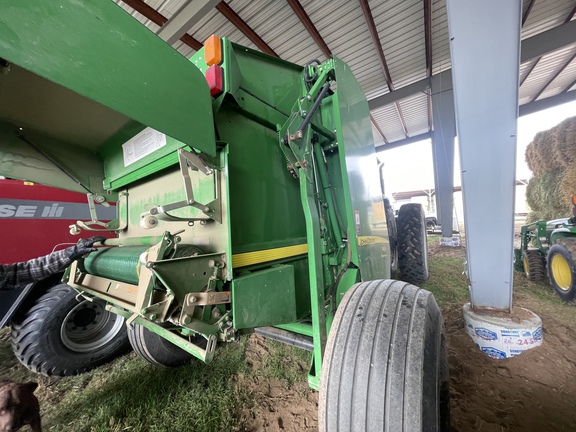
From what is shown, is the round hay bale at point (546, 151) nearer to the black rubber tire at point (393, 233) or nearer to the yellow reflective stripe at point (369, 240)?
the black rubber tire at point (393, 233)

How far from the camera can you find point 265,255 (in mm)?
1465

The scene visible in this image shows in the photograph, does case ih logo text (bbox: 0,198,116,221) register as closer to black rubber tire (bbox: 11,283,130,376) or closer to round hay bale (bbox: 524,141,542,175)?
black rubber tire (bbox: 11,283,130,376)

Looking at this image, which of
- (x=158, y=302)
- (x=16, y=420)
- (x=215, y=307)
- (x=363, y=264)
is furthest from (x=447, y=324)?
(x=16, y=420)

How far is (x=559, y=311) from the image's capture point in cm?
314

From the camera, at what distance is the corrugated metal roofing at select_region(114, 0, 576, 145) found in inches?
173

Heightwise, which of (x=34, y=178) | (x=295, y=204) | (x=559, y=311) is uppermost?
(x=34, y=178)

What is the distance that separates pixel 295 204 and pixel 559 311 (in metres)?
4.03

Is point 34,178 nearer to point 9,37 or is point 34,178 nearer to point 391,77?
point 9,37

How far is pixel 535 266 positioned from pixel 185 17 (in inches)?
295

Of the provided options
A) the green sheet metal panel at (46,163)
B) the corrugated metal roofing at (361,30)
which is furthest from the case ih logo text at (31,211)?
the corrugated metal roofing at (361,30)

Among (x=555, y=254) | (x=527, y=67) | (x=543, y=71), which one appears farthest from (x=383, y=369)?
(x=543, y=71)

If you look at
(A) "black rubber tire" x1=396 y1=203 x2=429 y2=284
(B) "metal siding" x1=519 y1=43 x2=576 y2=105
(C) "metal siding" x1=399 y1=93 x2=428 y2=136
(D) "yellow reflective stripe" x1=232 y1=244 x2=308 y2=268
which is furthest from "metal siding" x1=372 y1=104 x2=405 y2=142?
(D) "yellow reflective stripe" x1=232 y1=244 x2=308 y2=268

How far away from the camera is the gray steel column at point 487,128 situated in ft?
5.95

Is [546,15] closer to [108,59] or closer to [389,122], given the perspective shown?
[389,122]
